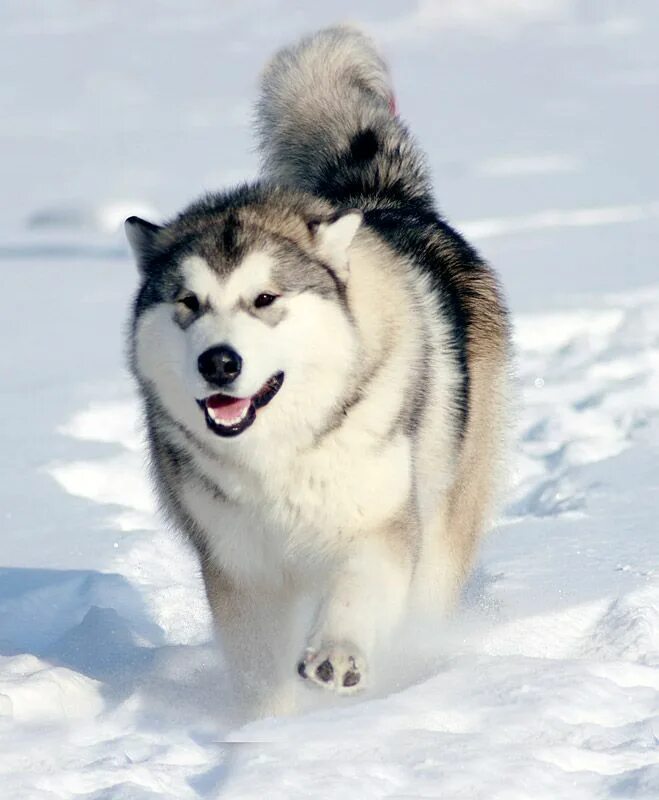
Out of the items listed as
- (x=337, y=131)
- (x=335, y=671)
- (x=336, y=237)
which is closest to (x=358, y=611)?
(x=335, y=671)

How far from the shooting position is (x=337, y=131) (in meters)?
4.31

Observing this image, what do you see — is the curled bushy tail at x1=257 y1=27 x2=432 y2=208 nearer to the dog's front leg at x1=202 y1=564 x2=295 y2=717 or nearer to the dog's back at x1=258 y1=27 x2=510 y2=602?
the dog's back at x1=258 y1=27 x2=510 y2=602

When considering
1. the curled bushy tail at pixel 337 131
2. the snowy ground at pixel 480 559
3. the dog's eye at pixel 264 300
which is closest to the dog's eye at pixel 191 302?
the dog's eye at pixel 264 300

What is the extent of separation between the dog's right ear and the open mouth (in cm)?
50

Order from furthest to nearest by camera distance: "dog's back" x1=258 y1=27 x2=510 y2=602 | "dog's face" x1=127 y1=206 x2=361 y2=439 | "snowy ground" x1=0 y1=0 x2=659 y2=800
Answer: "dog's back" x1=258 y1=27 x2=510 y2=602, "dog's face" x1=127 y1=206 x2=361 y2=439, "snowy ground" x1=0 y1=0 x2=659 y2=800

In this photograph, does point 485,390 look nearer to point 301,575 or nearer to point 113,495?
point 301,575

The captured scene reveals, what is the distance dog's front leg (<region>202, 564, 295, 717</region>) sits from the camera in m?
3.26

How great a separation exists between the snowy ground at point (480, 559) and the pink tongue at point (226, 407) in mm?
660

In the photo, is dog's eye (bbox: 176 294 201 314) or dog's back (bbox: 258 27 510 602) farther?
dog's back (bbox: 258 27 510 602)

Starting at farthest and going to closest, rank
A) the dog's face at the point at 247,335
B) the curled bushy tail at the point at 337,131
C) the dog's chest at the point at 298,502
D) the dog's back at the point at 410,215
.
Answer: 1. the curled bushy tail at the point at 337,131
2. the dog's back at the point at 410,215
3. the dog's chest at the point at 298,502
4. the dog's face at the point at 247,335

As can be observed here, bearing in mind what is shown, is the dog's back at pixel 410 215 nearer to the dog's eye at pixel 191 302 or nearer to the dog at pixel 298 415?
the dog at pixel 298 415

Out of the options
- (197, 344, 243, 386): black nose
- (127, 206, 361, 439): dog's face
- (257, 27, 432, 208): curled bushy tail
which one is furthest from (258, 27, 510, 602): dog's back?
(197, 344, 243, 386): black nose

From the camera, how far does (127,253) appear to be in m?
9.85

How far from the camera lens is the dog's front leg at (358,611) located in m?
2.73
